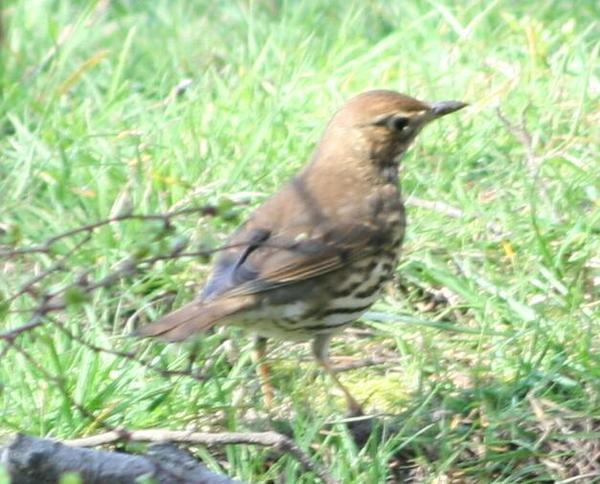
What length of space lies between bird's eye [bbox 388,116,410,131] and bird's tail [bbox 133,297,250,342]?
39.7 inches

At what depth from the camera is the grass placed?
5172 millimetres

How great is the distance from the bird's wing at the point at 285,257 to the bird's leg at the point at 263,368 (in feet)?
1.28

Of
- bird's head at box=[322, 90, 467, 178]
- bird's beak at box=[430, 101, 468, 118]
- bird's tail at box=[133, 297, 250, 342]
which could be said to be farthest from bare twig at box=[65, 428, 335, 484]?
bird's beak at box=[430, 101, 468, 118]

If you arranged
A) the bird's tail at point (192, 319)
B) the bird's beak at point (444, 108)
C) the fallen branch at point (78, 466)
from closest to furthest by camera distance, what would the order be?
the fallen branch at point (78, 466)
the bird's tail at point (192, 319)
the bird's beak at point (444, 108)

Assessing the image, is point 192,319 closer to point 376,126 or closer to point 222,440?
point 222,440

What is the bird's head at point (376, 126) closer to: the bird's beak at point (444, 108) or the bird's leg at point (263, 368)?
the bird's beak at point (444, 108)

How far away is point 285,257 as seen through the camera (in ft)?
17.2

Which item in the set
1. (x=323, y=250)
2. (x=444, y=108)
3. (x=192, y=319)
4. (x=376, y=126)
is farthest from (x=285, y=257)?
(x=444, y=108)

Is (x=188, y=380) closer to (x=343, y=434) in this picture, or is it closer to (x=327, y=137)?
(x=343, y=434)

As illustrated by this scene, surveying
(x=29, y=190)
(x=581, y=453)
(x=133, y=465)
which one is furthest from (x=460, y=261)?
(x=133, y=465)

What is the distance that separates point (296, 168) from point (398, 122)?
0.97 metres

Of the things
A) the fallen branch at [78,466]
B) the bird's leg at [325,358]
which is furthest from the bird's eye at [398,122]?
the fallen branch at [78,466]

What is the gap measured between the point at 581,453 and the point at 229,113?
103 inches

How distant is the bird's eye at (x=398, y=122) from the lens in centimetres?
577
